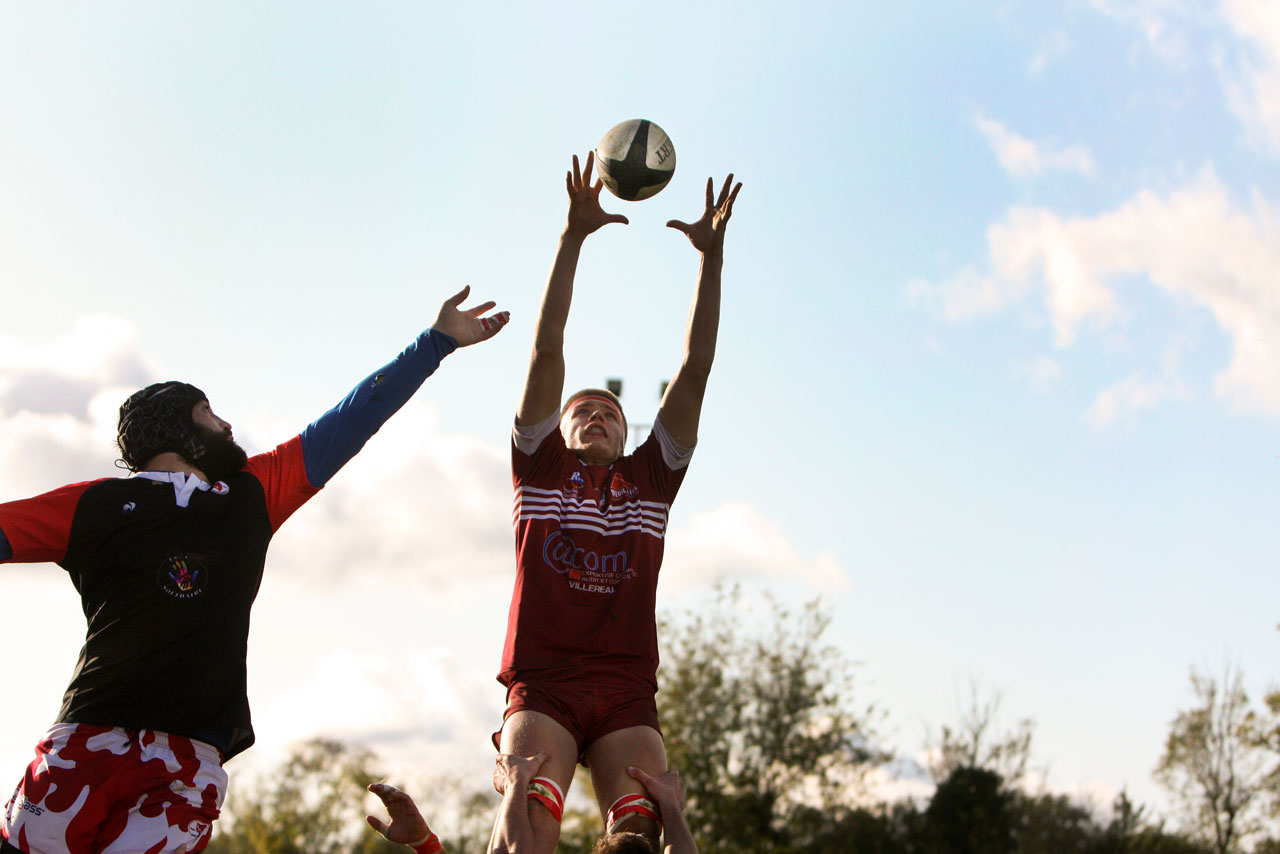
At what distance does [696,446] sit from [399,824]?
2.25 metres

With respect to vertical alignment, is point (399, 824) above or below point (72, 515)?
below

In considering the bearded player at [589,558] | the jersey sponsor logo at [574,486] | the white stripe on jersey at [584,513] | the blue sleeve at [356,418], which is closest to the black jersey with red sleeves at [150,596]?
the blue sleeve at [356,418]

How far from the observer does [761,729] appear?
35000 millimetres

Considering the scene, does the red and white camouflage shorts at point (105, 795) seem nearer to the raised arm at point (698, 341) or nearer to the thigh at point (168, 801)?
the thigh at point (168, 801)

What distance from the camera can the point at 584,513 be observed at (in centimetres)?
568

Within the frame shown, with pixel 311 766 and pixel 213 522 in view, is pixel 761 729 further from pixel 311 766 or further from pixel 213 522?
pixel 213 522

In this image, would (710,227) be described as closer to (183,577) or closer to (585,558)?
(585,558)

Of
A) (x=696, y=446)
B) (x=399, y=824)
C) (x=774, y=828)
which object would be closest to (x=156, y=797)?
(x=399, y=824)

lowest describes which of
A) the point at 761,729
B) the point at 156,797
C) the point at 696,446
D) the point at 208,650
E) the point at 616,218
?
the point at 156,797

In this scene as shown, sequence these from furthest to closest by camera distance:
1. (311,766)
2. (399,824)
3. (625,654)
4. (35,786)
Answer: (311,766) → (625,654) → (399,824) → (35,786)

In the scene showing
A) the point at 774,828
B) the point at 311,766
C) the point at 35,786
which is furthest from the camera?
the point at 311,766

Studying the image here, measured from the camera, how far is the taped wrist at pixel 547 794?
16.3 feet

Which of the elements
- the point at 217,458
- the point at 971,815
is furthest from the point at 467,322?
the point at 971,815

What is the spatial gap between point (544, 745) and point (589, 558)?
0.87 metres
